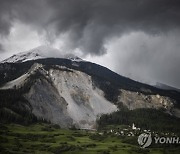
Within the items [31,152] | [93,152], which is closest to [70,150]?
[93,152]

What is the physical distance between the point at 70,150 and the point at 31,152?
2948 cm

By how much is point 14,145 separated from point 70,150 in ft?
108

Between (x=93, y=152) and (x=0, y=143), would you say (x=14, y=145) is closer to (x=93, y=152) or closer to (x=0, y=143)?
(x=0, y=143)

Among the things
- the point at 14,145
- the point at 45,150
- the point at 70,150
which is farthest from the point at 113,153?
the point at 14,145

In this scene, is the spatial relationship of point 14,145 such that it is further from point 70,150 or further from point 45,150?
point 70,150

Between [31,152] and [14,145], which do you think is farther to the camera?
[14,145]

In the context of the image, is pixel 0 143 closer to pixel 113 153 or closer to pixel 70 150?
pixel 70 150

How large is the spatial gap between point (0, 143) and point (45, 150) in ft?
85.7

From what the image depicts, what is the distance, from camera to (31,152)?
17788 centimetres

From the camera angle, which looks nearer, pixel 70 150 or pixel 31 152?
pixel 31 152

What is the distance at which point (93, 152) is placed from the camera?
645 ft

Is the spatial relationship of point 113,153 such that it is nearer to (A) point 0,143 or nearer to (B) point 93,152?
(B) point 93,152

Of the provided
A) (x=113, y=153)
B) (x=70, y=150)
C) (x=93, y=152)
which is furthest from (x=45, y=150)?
(x=113, y=153)

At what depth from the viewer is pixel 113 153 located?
198 m
